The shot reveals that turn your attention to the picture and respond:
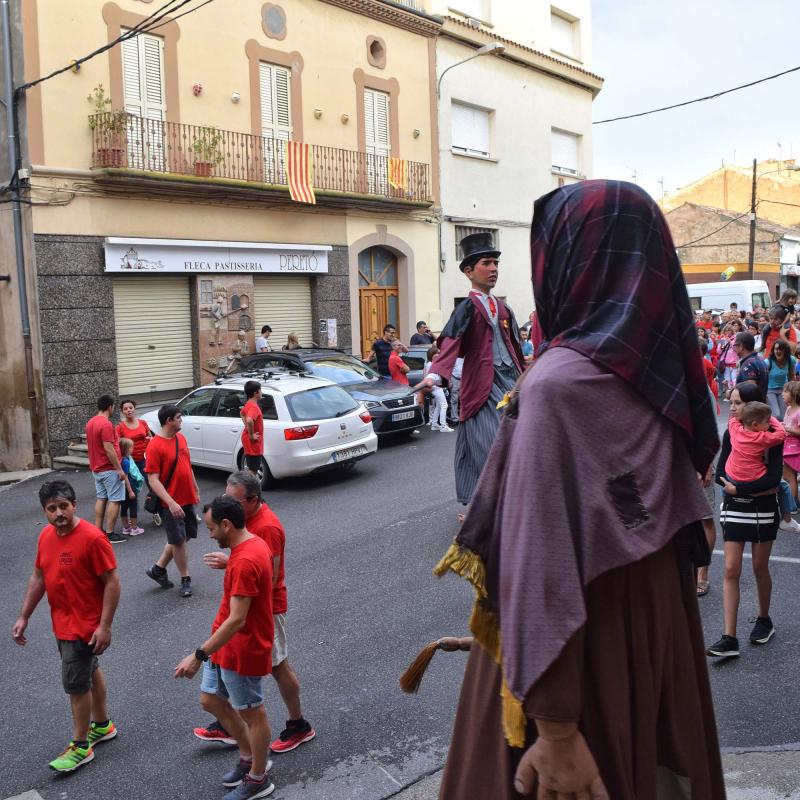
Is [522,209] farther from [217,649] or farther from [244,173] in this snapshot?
[217,649]

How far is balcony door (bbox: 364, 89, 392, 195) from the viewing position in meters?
21.8

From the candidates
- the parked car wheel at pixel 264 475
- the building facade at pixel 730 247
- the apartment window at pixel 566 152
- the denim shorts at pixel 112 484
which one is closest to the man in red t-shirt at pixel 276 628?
the denim shorts at pixel 112 484

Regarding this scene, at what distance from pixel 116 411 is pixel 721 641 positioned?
13.7 metres

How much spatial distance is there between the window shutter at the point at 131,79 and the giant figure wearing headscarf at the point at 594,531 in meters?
16.6

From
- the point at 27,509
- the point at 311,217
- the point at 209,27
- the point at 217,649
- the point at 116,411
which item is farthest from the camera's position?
the point at 311,217

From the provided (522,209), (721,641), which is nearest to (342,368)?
(721,641)

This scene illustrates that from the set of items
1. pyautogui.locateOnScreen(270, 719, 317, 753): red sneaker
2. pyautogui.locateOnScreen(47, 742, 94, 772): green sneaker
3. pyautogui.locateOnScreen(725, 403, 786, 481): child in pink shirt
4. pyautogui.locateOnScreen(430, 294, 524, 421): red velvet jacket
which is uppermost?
pyautogui.locateOnScreen(430, 294, 524, 421): red velvet jacket

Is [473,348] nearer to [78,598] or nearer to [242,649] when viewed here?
[242,649]

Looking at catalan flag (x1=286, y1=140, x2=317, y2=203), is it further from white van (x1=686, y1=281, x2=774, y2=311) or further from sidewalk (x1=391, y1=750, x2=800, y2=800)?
white van (x1=686, y1=281, x2=774, y2=311)

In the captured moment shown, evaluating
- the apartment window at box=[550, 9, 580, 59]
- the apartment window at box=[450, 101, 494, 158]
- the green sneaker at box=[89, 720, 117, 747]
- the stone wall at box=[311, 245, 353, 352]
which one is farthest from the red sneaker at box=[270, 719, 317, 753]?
the apartment window at box=[550, 9, 580, 59]

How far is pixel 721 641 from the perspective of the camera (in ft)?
18.2

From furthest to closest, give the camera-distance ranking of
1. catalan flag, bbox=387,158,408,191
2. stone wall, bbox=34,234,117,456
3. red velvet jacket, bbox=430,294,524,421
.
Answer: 1. catalan flag, bbox=387,158,408,191
2. stone wall, bbox=34,234,117,456
3. red velvet jacket, bbox=430,294,524,421

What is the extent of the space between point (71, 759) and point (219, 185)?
14571 millimetres

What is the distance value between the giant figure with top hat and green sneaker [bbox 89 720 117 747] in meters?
2.96
